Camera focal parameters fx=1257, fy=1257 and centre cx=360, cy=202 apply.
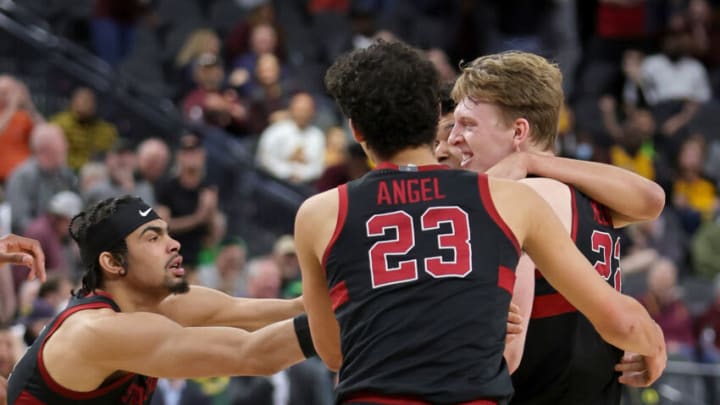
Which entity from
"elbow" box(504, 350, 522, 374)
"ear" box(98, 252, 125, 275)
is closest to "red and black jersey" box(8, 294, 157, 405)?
"ear" box(98, 252, 125, 275)

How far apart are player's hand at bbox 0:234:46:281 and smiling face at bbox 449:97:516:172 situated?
1.70 meters

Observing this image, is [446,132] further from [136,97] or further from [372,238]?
[136,97]

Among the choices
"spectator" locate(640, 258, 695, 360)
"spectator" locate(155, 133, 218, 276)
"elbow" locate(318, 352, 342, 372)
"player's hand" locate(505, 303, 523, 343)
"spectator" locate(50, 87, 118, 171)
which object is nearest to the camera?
"player's hand" locate(505, 303, 523, 343)

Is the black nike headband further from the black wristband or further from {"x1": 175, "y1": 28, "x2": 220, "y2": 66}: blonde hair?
{"x1": 175, "y1": 28, "x2": 220, "y2": 66}: blonde hair

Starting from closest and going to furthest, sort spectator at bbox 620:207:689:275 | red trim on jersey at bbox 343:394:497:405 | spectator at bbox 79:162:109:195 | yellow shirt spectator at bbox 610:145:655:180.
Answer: red trim on jersey at bbox 343:394:497:405
spectator at bbox 79:162:109:195
spectator at bbox 620:207:689:275
yellow shirt spectator at bbox 610:145:655:180

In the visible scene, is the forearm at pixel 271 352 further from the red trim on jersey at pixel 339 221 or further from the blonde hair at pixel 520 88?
the blonde hair at pixel 520 88

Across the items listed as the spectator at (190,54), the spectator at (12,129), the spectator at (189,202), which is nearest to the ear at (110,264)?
the spectator at (189,202)

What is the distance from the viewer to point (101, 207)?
472 cm

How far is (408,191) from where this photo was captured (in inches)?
143

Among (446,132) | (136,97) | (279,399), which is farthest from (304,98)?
(446,132)

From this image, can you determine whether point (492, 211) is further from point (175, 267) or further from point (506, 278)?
point (175, 267)

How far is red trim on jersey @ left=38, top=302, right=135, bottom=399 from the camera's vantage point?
14.9 feet

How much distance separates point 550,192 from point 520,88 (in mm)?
362

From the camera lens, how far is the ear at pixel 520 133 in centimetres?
422
